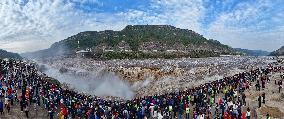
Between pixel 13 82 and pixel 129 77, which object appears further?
pixel 129 77

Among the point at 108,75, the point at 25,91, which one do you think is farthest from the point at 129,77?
the point at 25,91

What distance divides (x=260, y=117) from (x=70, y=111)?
57.5ft

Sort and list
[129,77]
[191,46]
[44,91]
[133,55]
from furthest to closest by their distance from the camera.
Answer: [191,46] → [133,55] → [129,77] → [44,91]

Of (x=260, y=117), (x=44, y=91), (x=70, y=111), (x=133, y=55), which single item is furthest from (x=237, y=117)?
(x=133, y=55)

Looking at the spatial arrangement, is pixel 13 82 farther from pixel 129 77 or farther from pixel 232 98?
pixel 129 77

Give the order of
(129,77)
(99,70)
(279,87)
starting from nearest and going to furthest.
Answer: (279,87) < (129,77) < (99,70)

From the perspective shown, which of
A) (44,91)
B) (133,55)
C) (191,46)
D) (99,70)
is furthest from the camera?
(191,46)

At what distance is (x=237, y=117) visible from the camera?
3678 cm

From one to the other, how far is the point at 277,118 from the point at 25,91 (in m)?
23.4

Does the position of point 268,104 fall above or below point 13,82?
below

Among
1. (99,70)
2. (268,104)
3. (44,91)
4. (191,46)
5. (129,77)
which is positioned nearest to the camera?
(44,91)

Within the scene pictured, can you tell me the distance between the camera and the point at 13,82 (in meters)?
42.0

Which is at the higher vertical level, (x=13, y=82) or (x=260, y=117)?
(x=13, y=82)

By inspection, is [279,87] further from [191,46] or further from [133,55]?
[191,46]
